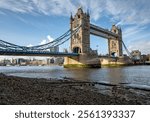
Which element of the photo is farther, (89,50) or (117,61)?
(117,61)

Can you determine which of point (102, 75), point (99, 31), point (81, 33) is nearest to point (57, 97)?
point (102, 75)

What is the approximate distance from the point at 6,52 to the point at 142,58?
393 ft

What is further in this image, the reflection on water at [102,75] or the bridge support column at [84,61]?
the bridge support column at [84,61]

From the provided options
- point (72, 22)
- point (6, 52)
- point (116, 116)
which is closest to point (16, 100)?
point (116, 116)

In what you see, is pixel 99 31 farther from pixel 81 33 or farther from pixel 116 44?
pixel 116 44

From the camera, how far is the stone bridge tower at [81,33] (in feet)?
306

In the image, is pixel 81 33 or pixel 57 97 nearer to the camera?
pixel 57 97

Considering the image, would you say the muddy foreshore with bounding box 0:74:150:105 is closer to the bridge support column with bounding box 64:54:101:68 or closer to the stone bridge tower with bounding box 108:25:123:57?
the bridge support column with bounding box 64:54:101:68

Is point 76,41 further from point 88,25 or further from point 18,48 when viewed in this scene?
point 18,48

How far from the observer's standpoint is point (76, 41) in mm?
95375

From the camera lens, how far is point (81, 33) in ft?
307

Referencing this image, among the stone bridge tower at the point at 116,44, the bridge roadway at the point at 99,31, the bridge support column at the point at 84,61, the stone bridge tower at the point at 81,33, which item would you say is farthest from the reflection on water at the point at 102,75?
the stone bridge tower at the point at 116,44

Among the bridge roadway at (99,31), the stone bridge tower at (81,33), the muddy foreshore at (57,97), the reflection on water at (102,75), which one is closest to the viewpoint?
the muddy foreshore at (57,97)

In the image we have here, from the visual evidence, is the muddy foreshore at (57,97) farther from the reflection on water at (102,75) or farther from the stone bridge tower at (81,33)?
the stone bridge tower at (81,33)
